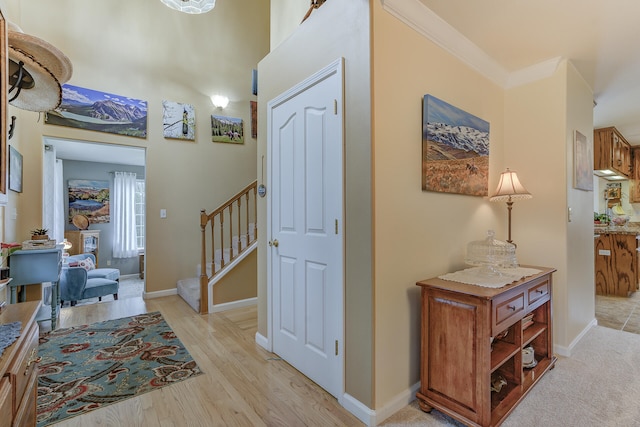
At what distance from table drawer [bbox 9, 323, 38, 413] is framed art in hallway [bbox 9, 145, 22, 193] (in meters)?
2.58

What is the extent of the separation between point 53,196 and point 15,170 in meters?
2.43

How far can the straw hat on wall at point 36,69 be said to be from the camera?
119 cm

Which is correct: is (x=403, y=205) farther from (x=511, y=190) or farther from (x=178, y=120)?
(x=178, y=120)

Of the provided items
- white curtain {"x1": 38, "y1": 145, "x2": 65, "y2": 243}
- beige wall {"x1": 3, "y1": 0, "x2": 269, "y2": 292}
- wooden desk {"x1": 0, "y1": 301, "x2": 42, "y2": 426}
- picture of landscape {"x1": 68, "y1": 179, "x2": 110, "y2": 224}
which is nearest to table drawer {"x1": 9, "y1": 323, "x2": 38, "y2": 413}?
wooden desk {"x1": 0, "y1": 301, "x2": 42, "y2": 426}

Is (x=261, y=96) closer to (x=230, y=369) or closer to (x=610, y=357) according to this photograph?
(x=230, y=369)

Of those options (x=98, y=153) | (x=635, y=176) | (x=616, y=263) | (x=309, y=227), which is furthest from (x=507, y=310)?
(x=98, y=153)

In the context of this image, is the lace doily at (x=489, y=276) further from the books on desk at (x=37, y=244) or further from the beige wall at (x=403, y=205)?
the books on desk at (x=37, y=244)

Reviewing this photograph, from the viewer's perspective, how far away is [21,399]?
920 millimetres

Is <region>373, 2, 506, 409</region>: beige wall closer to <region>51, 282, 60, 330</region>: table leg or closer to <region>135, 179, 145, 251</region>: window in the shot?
<region>51, 282, 60, 330</region>: table leg

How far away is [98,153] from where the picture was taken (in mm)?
5492

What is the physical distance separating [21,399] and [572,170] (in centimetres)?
357

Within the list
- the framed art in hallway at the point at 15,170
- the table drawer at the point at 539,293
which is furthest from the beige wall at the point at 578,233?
the framed art in hallway at the point at 15,170

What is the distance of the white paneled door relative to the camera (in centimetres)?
184

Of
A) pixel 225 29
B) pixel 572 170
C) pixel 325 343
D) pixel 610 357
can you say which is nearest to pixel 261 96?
pixel 325 343
